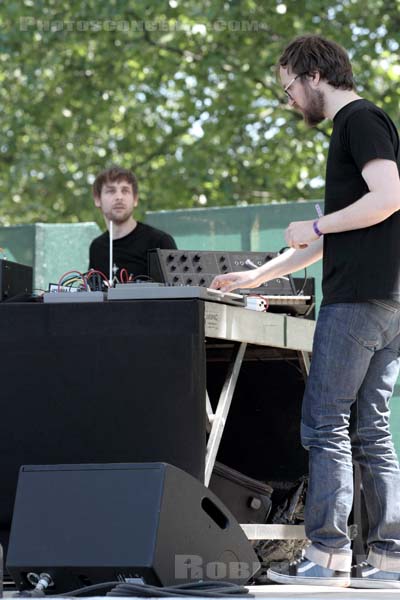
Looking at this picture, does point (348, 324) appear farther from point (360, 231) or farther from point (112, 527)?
point (112, 527)

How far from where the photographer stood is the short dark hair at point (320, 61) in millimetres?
3328

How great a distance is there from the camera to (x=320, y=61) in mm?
3328

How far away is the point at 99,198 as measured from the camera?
5766 millimetres

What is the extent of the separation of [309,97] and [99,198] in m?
2.55

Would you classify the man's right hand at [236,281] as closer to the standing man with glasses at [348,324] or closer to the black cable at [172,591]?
the standing man with glasses at [348,324]

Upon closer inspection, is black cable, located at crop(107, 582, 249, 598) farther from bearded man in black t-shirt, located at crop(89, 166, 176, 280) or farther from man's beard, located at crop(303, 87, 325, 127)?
bearded man in black t-shirt, located at crop(89, 166, 176, 280)

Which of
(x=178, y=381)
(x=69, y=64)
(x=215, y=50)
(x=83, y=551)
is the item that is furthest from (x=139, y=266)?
(x=69, y=64)

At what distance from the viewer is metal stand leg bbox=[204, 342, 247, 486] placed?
3.46m

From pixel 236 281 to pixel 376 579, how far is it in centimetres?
101

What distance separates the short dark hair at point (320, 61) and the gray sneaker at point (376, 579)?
4.70 ft

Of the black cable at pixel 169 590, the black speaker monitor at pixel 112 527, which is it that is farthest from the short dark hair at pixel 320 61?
the black cable at pixel 169 590

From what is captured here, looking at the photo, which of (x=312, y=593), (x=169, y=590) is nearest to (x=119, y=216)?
(x=312, y=593)

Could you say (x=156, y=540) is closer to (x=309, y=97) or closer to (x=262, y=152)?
(x=309, y=97)

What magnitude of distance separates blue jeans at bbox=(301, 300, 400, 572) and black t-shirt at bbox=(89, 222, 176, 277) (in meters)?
2.20
